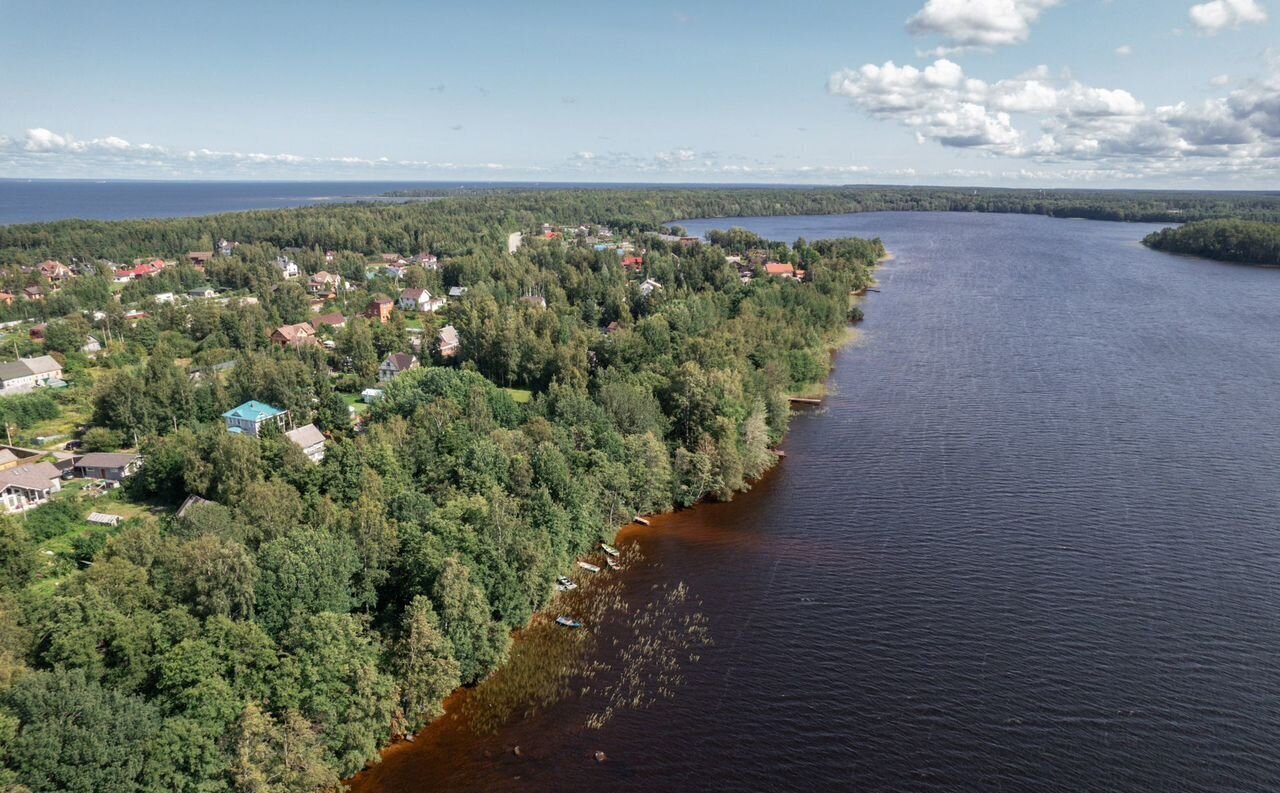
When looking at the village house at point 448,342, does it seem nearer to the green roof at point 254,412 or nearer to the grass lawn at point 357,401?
the grass lawn at point 357,401

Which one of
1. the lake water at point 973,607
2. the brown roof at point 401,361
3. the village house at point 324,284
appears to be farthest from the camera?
the village house at point 324,284

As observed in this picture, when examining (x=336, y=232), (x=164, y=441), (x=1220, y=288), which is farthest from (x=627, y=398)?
(x=336, y=232)

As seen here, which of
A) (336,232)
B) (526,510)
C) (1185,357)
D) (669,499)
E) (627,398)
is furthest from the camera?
(336,232)

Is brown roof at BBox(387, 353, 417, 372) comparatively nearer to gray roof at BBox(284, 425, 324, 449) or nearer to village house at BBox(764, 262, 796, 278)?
gray roof at BBox(284, 425, 324, 449)

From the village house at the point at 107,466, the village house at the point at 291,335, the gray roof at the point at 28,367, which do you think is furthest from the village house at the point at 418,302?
the village house at the point at 107,466

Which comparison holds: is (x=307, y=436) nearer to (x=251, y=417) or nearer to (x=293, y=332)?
(x=251, y=417)

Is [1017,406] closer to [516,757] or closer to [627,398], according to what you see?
[627,398]
